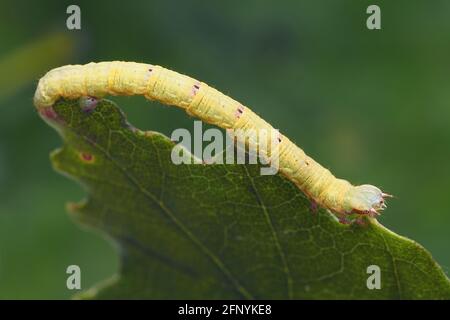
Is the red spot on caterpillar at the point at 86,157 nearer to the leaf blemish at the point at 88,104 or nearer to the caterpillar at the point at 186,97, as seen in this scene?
the leaf blemish at the point at 88,104

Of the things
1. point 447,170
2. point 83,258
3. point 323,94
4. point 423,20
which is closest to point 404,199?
point 447,170

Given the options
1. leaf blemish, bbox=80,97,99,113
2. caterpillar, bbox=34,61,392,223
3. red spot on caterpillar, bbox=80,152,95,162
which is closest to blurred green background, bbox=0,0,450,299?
caterpillar, bbox=34,61,392,223

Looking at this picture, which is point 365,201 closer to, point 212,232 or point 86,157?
point 212,232

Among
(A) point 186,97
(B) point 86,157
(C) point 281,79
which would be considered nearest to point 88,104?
(B) point 86,157

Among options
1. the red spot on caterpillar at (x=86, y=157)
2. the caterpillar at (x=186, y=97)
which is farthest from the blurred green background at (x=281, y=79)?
the red spot on caterpillar at (x=86, y=157)

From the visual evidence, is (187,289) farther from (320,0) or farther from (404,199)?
(320,0)

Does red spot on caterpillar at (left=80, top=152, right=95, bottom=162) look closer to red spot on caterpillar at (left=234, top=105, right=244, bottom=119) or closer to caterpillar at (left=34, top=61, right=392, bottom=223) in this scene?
caterpillar at (left=34, top=61, right=392, bottom=223)
